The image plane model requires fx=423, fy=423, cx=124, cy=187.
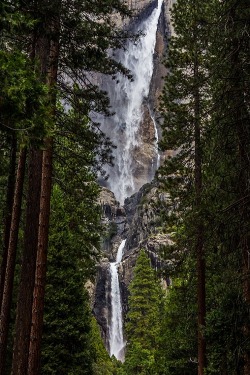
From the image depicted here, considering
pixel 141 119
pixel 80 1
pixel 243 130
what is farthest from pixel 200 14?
pixel 141 119

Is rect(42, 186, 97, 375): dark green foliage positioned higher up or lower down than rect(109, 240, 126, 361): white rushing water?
lower down

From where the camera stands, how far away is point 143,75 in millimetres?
94562

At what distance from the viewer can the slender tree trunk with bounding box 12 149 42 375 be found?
7.55 m

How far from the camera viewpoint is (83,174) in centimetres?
1944

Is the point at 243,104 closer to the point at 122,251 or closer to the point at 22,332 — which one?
the point at 22,332

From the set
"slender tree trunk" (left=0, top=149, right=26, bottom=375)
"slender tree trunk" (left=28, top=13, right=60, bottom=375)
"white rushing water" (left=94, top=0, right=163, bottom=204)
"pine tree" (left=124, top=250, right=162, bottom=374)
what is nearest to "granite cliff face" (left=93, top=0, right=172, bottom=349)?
"white rushing water" (left=94, top=0, right=163, bottom=204)

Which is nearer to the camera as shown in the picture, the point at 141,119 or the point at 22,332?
the point at 22,332

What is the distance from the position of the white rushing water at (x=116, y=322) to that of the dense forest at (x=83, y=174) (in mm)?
33855

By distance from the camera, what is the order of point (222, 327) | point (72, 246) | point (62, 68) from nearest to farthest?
point (222, 327), point (62, 68), point (72, 246)

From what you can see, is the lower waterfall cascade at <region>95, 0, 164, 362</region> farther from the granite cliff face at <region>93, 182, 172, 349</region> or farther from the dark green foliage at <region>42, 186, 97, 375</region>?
the dark green foliage at <region>42, 186, 97, 375</region>

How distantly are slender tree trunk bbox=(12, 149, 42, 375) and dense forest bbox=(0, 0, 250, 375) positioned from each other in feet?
0.06

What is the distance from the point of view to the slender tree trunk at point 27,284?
755 cm

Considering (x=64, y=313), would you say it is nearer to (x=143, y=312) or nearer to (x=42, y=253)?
(x=42, y=253)

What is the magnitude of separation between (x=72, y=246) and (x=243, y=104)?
986cm
